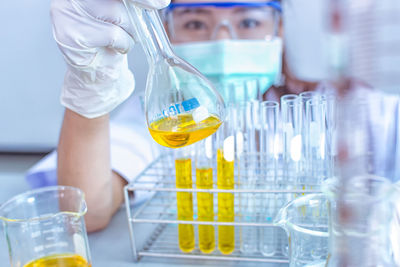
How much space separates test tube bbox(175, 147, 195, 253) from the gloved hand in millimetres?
241

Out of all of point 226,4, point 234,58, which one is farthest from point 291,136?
point 226,4

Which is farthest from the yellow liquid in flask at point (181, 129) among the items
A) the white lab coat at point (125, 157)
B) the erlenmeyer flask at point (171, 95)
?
the white lab coat at point (125, 157)

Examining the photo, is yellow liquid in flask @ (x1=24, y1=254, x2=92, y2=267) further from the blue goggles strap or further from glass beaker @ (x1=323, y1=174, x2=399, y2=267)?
the blue goggles strap

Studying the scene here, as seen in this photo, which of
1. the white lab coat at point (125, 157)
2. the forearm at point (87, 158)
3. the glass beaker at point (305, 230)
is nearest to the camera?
the glass beaker at point (305, 230)

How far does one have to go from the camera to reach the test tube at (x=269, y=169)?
0.86 metres

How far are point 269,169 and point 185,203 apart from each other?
21cm

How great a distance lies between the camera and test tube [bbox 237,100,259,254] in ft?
2.90

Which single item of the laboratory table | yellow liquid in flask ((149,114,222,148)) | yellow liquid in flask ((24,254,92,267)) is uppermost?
yellow liquid in flask ((149,114,222,148))

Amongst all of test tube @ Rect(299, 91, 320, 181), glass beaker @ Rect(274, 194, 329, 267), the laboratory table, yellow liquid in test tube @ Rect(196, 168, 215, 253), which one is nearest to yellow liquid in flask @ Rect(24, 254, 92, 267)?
the laboratory table

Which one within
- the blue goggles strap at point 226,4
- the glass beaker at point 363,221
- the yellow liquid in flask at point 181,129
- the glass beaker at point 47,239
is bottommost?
the glass beaker at point 47,239

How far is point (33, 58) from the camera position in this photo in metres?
2.21

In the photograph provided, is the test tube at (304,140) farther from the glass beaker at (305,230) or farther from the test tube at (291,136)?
the glass beaker at (305,230)

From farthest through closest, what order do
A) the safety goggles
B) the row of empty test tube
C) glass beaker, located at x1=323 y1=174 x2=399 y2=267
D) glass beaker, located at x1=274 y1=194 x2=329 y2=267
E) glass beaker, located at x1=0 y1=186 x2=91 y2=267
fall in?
the safety goggles < the row of empty test tube < glass beaker, located at x1=0 y1=186 x2=91 y2=267 < glass beaker, located at x1=274 y1=194 x2=329 y2=267 < glass beaker, located at x1=323 y1=174 x2=399 y2=267

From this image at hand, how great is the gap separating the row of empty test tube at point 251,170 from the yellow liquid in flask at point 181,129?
161 mm
